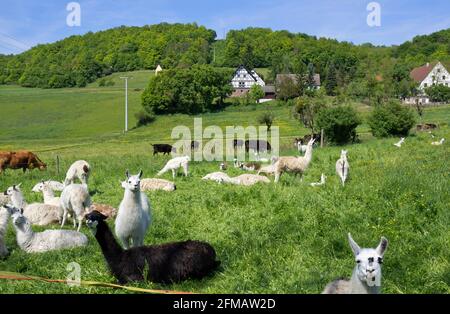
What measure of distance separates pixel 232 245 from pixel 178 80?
73703mm

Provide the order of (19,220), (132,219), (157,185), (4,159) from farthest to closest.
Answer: (4,159) < (157,185) < (19,220) < (132,219)

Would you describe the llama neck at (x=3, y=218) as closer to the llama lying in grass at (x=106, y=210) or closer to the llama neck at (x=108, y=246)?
the llama lying in grass at (x=106, y=210)

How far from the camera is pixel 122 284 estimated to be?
20.7ft

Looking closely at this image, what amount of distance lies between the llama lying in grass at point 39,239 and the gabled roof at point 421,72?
332 feet

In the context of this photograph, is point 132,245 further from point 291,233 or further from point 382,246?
point 382,246

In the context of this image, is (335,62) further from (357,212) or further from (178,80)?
(357,212)

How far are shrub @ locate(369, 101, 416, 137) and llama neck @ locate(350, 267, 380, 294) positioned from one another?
105ft

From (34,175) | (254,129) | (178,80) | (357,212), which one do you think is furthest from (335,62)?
(357,212)

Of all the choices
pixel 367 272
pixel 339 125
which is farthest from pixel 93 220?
pixel 339 125

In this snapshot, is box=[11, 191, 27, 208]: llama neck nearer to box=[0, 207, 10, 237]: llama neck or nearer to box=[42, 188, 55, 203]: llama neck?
box=[42, 188, 55, 203]: llama neck

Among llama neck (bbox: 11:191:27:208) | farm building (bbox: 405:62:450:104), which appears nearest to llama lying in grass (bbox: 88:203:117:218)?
llama neck (bbox: 11:191:27:208)

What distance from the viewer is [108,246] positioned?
6598mm

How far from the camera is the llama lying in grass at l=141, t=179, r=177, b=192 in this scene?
50.9 feet

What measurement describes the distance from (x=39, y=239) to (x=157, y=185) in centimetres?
713
